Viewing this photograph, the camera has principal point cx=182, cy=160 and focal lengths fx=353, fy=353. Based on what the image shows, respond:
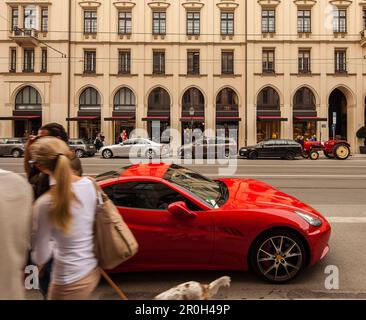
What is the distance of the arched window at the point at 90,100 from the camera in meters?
33.7

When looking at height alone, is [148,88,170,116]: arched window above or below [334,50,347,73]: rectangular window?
below

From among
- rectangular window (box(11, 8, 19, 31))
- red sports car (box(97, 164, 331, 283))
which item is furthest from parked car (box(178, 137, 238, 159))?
rectangular window (box(11, 8, 19, 31))

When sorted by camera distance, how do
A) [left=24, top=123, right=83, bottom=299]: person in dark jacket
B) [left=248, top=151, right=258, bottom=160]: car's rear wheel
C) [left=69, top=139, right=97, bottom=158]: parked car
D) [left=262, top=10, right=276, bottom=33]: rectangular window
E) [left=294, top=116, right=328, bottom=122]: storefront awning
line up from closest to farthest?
[left=24, top=123, right=83, bottom=299]: person in dark jacket
[left=248, top=151, right=258, bottom=160]: car's rear wheel
[left=69, top=139, right=97, bottom=158]: parked car
[left=294, top=116, right=328, bottom=122]: storefront awning
[left=262, top=10, right=276, bottom=33]: rectangular window

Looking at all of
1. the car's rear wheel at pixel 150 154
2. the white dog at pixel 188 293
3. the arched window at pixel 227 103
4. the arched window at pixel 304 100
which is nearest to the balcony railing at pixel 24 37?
the car's rear wheel at pixel 150 154

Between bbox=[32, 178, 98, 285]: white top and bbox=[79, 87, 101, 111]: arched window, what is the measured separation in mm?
32399

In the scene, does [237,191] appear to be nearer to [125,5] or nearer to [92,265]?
[92,265]

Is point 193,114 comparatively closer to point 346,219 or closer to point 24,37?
point 24,37

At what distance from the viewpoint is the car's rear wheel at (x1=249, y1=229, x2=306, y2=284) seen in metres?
4.50

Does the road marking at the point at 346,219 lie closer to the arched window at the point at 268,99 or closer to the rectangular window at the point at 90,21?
the arched window at the point at 268,99

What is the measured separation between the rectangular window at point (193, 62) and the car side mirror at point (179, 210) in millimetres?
30712

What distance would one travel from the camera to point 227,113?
1315 inches

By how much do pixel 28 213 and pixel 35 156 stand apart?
72 centimetres

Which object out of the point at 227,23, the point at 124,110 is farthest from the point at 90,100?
the point at 227,23

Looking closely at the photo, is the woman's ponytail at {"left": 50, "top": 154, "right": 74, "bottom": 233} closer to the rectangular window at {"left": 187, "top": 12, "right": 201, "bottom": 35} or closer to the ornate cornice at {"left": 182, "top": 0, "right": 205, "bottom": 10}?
the rectangular window at {"left": 187, "top": 12, "right": 201, "bottom": 35}
